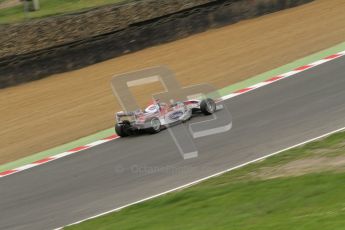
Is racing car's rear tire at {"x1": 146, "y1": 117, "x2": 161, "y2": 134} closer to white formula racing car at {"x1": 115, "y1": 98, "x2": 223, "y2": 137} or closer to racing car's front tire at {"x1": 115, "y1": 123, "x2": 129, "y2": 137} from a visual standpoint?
white formula racing car at {"x1": 115, "y1": 98, "x2": 223, "y2": 137}

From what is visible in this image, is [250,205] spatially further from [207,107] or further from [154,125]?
[207,107]

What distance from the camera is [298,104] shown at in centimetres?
1452

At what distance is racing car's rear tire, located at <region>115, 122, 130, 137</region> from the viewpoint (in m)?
14.5

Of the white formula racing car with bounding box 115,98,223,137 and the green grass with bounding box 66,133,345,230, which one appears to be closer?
the green grass with bounding box 66,133,345,230

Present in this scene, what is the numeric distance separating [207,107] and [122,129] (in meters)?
1.80

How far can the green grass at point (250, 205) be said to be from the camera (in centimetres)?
703

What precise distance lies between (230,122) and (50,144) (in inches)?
150

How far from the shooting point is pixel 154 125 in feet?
47.2

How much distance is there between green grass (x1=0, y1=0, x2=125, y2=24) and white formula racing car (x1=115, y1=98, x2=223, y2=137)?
8.91 metres

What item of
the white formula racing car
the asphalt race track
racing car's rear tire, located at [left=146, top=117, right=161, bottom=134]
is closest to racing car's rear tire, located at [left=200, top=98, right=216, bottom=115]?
the white formula racing car

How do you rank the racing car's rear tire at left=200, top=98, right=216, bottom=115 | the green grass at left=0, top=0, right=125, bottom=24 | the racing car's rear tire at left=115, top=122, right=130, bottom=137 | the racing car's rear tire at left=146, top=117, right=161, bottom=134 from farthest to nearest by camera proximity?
the green grass at left=0, top=0, right=125, bottom=24 < the racing car's rear tire at left=200, top=98, right=216, bottom=115 < the racing car's rear tire at left=115, top=122, right=130, bottom=137 < the racing car's rear tire at left=146, top=117, right=161, bottom=134

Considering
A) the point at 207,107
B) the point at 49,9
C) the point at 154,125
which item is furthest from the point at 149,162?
the point at 49,9

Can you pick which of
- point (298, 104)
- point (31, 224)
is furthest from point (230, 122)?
point (31, 224)

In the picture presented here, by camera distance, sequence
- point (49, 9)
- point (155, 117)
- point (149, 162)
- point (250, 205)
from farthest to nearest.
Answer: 1. point (49, 9)
2. point (155, 117)
3. point (149, 162)
4. point (250, 205)
